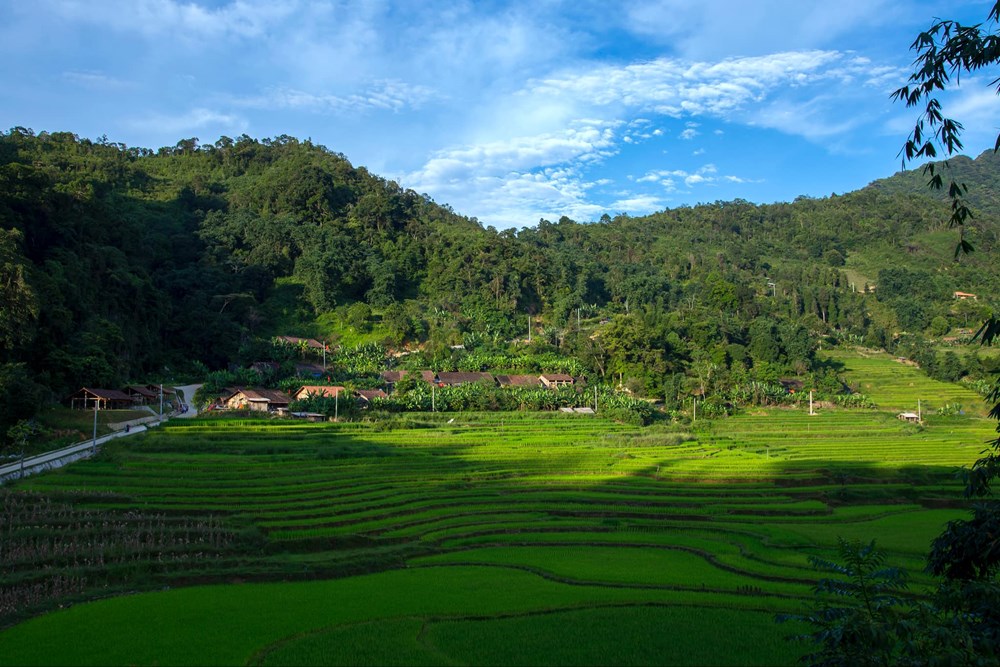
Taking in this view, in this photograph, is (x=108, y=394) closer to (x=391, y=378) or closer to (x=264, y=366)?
(x=264, y=366)

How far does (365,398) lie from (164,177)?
7314 cm

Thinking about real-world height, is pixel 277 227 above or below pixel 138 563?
above

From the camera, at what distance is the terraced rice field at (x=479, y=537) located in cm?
1303

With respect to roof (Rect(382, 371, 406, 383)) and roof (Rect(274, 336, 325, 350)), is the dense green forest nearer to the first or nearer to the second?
roof (Rect(274, 336, 325, 350))

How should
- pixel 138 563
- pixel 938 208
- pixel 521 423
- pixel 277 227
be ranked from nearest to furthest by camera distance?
1. pixel 138 563
2. pixel 521 423
3. pixel 277 227
4. pixel 938 208

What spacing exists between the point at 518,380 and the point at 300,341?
21.7 metres

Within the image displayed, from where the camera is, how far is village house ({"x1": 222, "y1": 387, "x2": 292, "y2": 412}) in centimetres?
5084

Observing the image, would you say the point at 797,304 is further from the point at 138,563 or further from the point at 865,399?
the point at 138,563

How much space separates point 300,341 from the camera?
6850cm

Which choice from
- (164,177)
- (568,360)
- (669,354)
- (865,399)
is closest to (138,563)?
(568,360)

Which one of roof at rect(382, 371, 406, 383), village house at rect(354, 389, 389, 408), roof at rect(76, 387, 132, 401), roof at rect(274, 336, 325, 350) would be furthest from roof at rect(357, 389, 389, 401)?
roof at rect(76, 387, 132, 401)

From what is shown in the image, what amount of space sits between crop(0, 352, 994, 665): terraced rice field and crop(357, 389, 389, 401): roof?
31.1 ft

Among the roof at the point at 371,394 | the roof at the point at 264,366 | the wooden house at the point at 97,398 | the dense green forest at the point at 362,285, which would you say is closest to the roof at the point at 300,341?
the dense green forest at the point at 362,285

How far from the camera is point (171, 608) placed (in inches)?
578
